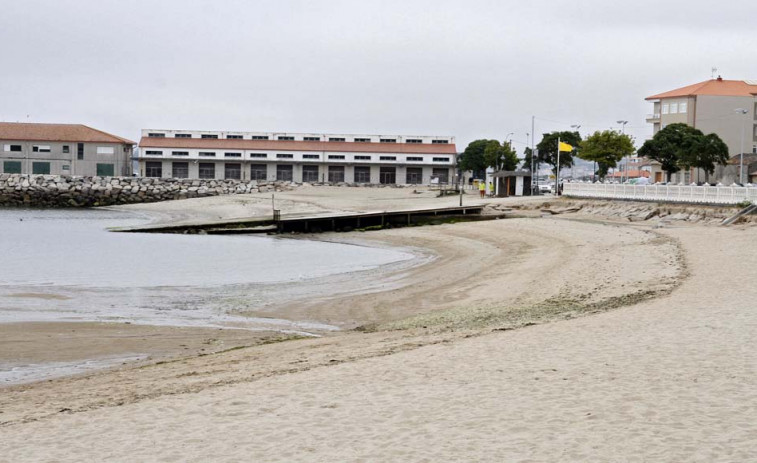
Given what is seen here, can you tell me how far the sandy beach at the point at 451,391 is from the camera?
7.14 metres

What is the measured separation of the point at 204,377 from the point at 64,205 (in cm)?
8339

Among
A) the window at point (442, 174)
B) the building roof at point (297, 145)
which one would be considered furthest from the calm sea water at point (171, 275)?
the window at point (442, 174)

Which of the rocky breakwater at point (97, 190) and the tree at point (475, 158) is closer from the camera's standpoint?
the rocky breakwater at point (97, 190)

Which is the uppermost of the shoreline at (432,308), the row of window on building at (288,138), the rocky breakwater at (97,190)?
the row of window on building at (288,138)

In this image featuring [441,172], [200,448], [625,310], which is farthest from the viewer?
[441,172]

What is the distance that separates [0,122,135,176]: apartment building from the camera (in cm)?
10644

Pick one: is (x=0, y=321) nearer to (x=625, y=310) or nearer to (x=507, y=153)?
(x=625, y=310)

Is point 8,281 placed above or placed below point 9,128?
below

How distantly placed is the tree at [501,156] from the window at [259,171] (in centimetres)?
2937

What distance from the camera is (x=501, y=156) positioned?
348ft

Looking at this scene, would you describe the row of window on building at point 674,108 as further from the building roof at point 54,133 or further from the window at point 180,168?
the building roof at point 54,133

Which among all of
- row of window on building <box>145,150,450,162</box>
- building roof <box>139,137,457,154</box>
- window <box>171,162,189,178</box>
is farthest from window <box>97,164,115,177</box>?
window <box>171,162,189,178</box>

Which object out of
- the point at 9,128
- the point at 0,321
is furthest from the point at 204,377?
the point at 9,128

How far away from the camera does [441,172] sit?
11381 cm
